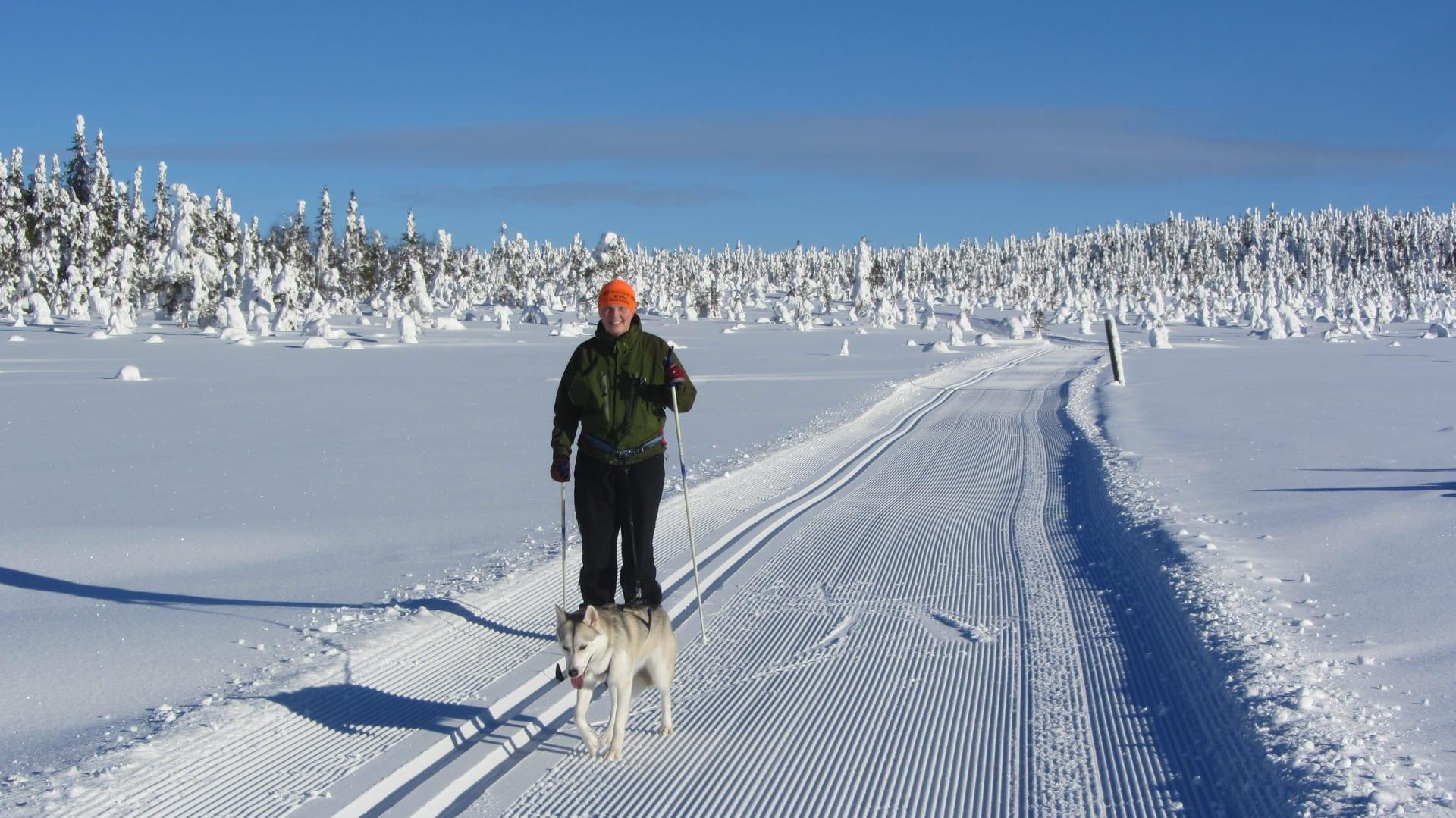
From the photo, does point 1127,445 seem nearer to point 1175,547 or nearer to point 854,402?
point 1175,547

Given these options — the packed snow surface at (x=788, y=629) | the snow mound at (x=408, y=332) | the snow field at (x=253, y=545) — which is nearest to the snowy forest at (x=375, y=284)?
the snow mound at (x=408, y=332)

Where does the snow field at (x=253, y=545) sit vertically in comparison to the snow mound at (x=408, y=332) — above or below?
below

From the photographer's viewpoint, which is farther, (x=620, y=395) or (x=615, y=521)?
(x=615, y=521)

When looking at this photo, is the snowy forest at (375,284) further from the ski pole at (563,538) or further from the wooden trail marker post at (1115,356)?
the ski pole at (563,538)

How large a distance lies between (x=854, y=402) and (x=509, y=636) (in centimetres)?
1673

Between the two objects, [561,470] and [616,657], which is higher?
[561,470]

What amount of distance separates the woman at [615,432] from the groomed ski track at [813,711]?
0.69 meters

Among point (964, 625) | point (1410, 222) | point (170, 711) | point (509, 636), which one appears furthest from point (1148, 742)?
point (1410, 222)

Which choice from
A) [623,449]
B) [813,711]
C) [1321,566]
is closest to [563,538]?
[623,449]

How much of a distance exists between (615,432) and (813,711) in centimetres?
163

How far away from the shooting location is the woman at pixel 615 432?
5512 millimetres

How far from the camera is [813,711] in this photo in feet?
17.0

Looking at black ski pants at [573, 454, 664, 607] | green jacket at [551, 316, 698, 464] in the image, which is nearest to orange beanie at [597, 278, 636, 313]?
green jacket at [551, 316, 698, 464]

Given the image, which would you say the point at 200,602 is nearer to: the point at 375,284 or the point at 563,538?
the point at 563,538
